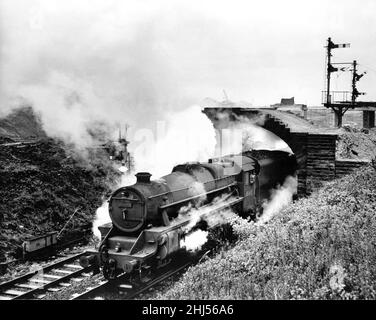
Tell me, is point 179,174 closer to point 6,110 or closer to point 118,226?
point 118,226

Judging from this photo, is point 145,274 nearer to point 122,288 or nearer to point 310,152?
point 122,288

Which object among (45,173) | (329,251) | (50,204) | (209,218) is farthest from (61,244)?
(329,251)

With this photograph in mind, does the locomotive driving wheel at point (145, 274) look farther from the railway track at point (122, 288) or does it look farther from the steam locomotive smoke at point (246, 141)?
the steam locomotive smoke at point (246, 141)

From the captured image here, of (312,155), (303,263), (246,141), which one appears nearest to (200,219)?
(303,263)

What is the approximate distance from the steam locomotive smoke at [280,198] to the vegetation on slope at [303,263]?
20.1 feet

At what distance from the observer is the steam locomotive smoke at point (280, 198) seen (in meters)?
15.4

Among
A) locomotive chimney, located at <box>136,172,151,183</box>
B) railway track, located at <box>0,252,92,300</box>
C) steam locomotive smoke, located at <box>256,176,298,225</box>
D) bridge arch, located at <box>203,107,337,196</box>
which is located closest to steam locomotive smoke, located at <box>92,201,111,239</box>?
railway track, located at <box>0,252,92,300</box>

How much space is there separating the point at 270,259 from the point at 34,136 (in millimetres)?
14737

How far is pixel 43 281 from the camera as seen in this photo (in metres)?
9.38

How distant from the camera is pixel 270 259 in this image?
6.84m

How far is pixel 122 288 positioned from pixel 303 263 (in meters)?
4.59

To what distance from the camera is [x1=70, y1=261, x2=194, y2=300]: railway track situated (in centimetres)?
856

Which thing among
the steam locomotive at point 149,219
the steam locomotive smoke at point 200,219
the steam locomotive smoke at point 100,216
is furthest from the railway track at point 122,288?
the steam locomotive smoke at point 100,216

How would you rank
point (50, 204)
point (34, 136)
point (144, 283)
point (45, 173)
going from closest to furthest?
point (144, 283) → point (50, 204) → point (45, 173) → point (34, 136)
